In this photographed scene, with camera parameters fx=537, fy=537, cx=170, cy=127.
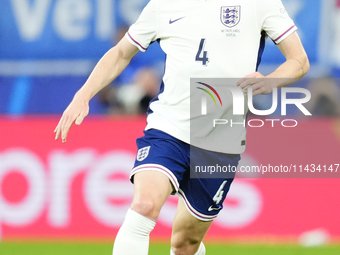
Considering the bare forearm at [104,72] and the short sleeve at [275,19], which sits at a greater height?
the short sleeve at [275,19]

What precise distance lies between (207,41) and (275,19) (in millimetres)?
453

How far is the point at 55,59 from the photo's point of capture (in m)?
8.90

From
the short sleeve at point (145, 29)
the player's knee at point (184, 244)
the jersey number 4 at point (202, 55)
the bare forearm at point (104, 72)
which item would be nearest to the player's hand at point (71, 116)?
the bare forearm at point (104, 72)

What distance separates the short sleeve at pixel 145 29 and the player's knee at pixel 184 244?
1.36 meters

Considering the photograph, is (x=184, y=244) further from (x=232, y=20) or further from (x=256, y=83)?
(x=232, y=20)

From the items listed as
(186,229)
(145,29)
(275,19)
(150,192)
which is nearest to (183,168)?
(150,192)

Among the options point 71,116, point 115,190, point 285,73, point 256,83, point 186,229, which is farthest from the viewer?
point 115,190

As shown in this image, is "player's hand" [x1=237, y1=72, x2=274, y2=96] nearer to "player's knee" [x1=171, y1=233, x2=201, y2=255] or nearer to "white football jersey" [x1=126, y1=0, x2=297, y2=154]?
"white football jersey" [x1=126, y1=0, x2=297, y2=154]

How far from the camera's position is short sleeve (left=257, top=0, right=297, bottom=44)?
340 centimetres

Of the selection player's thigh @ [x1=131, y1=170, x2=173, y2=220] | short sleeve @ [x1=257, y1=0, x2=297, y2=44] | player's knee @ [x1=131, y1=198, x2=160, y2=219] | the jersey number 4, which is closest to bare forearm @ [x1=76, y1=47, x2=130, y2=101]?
the jersey number 4

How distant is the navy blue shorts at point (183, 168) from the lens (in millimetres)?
3297

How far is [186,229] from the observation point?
3783 millimetres

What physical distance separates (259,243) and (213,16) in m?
2.86

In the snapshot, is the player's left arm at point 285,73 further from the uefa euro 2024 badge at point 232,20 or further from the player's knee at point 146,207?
the player's knee at point 146,207
